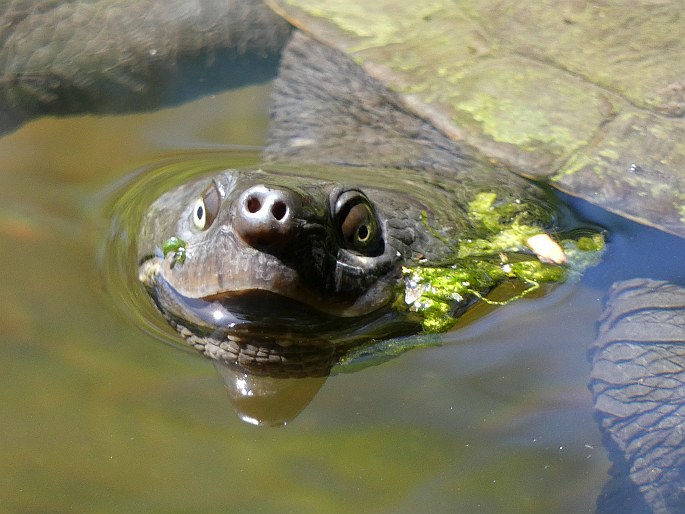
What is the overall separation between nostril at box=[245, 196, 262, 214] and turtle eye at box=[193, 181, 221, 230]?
0.28 metres

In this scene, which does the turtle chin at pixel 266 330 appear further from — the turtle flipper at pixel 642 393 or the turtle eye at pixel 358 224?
the turtle flipper at pixel 642 393

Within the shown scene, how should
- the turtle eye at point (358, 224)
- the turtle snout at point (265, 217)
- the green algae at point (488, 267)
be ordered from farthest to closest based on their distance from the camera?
the green algae at point (488, 267) < the turtle eye at point (358, 224) < the turtle snout at point (265, 217)

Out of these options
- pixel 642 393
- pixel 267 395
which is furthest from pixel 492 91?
pixel 267 395

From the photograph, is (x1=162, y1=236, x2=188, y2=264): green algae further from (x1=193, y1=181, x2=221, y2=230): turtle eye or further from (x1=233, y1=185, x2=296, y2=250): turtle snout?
(x1=233, y1=185, x2=296, y2=250): turtle snout

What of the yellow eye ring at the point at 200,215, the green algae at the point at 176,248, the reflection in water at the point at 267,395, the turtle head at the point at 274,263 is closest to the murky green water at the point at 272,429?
the reflection in water at the point at 267,395

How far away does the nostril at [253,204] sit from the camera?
213cm

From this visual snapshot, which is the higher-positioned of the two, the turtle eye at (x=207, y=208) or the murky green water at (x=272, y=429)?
the turtle eye at (x=207, y=208)

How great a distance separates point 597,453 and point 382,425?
2.15ft

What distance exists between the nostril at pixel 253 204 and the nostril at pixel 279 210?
0.13ft

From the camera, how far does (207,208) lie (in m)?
2.44

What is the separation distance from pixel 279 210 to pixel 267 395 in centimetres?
62

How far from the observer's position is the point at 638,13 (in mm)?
3498

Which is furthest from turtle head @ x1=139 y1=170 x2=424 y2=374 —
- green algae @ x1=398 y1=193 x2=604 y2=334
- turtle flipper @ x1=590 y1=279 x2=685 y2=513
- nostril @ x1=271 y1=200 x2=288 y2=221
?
turtle flipper @ x1=590 y1=279 x2=685 y2=513

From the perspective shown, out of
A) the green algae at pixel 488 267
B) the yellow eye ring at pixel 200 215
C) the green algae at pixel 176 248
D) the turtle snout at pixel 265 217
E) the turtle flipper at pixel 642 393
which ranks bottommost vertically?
the turtle flipper at pixel 642 393
